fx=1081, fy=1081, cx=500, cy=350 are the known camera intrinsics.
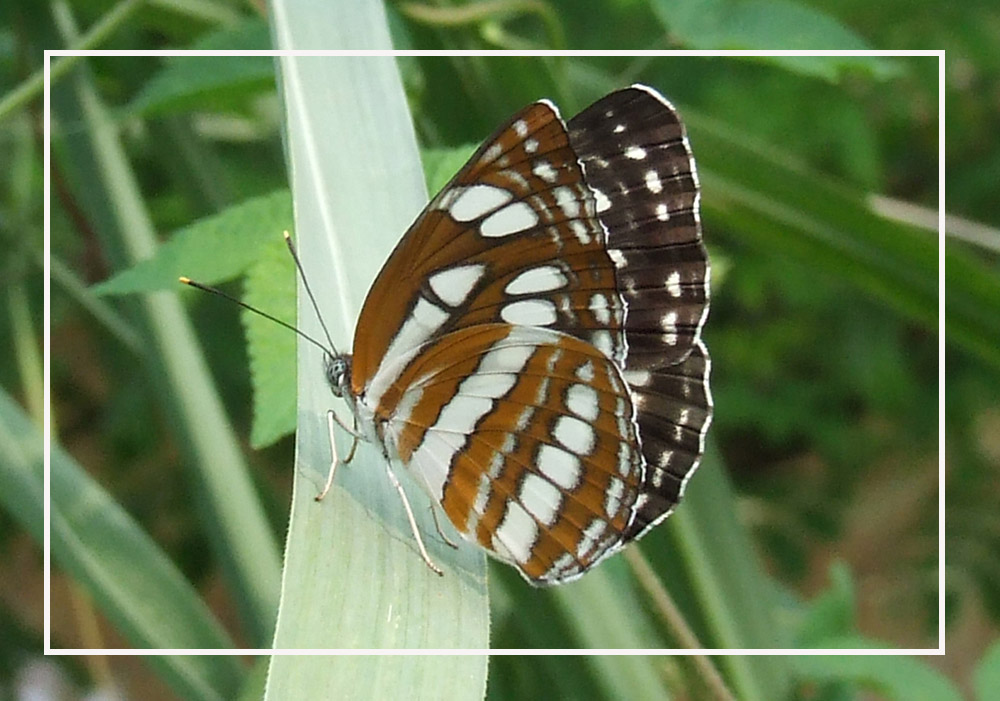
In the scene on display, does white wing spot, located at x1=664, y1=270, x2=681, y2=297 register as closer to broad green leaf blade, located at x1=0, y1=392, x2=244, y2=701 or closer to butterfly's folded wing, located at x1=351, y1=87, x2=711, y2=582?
butterfly's folded wing, located at x1=351, y1=87, x2=711, y2=582

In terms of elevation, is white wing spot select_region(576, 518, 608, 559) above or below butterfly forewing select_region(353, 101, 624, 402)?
below

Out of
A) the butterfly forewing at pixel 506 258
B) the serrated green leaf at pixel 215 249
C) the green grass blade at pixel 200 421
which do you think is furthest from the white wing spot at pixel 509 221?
the green grass blade at pixel 200 421

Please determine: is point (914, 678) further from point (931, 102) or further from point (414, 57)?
point (931, 102)

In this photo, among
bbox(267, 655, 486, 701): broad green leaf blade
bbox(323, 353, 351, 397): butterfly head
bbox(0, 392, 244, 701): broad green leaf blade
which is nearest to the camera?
bbox(267, 655, 486, 701): broad green leaf blade

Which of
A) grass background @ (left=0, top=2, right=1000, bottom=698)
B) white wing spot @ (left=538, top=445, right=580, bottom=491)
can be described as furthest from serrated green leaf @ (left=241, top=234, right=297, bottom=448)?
white wing spot @ (left=538, top=445, right=580, bottom=491)

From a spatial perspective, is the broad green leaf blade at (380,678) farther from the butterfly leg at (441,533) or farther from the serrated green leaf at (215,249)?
the serrated green leaf at (215,249)

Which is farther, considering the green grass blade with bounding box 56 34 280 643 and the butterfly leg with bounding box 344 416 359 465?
the green grass blade with bounding box 56 34 280 643

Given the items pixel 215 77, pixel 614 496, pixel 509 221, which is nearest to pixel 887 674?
pixel 614 496
